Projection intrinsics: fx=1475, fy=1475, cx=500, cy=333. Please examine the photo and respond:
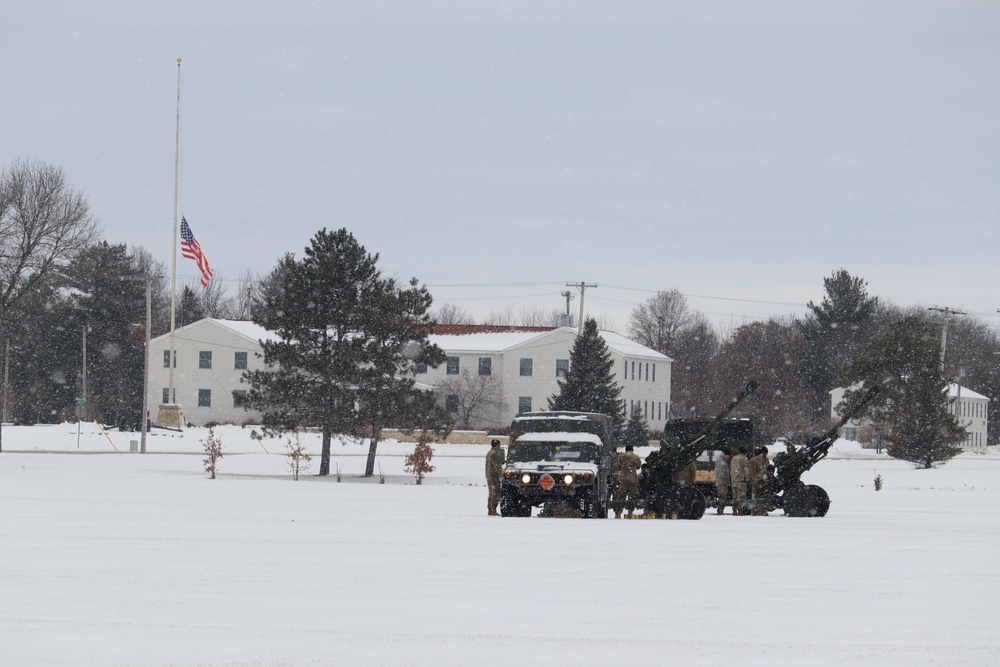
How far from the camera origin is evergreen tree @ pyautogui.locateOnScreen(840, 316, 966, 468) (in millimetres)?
61406

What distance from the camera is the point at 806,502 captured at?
29094mm

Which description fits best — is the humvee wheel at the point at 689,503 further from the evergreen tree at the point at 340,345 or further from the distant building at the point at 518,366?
the distant building at the point at 518,366

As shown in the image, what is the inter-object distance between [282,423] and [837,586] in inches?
1360

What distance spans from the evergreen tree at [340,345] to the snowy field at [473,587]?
1784 cm

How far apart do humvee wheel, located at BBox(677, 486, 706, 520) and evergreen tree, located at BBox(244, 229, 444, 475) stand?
2196cm

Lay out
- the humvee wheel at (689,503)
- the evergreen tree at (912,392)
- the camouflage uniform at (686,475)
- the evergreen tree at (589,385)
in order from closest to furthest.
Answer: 1. the humvee wheel at (689,503)
2. the camouflage uniform at (686,475)
3. the evergreen tree at (912,392)
4. the evergreen tree at (589,385)

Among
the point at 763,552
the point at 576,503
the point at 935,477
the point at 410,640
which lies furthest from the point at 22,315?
the point at 410,640

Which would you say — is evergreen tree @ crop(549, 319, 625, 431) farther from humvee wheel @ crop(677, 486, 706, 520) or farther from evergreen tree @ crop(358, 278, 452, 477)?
humvee wheel @ crop(677, 486, 706, 520)

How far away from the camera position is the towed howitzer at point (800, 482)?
29078mm

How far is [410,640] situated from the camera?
11.6 metres

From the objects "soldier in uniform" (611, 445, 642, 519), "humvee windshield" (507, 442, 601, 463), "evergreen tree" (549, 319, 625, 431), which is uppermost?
"evergreen tree" (549, 319, 625, 431)

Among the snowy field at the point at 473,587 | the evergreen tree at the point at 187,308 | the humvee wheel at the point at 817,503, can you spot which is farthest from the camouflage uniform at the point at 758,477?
the evergreen tree at the point at 187,308

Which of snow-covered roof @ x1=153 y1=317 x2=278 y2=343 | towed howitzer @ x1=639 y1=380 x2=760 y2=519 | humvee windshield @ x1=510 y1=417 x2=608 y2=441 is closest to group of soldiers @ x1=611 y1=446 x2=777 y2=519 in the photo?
towed howitzer @ x1=639 y1=380 x2=760 y2=519

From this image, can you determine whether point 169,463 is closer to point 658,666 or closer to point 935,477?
point 935,477
